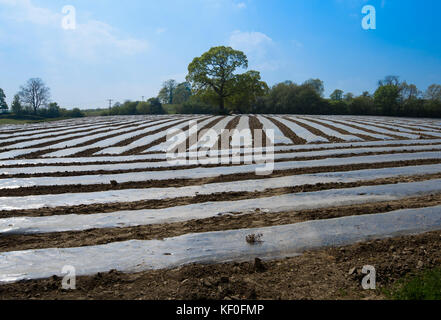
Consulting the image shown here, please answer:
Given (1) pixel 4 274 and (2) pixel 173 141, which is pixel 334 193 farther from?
(2) pixel 173 141

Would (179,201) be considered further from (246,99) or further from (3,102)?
(3,102)

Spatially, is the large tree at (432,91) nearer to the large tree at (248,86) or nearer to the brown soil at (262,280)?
the large tree at (248,86)

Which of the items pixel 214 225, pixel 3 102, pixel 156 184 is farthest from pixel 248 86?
pixel 3 102

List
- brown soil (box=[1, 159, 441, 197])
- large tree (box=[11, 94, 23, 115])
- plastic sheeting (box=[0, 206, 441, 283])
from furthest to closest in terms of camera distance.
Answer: large tree (box=[11, 94, 23, 115])
brown soil (box=[1, 159, 441, 197])
plastic sheeting (box=[0, 206, 441, 283])

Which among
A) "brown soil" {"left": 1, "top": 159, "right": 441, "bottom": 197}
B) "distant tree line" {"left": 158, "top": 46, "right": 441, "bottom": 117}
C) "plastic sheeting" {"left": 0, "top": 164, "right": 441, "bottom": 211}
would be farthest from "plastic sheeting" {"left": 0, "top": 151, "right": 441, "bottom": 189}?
"distant tree line" {"left": 158, "top": 46, "right": 441, "bottom": 117}

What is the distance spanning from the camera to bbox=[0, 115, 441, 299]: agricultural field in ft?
6.86

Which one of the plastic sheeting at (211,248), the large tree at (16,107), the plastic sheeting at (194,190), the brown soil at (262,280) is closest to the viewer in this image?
the brown soil at (262,280)

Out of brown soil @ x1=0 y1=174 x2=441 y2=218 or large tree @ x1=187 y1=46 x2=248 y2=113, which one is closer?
brown soil @ x1=0 y1=174 x2=441 y2=218

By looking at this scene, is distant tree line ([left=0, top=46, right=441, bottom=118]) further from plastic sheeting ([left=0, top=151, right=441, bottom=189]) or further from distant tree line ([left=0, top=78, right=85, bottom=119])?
plastic sheeting ([left=0, top=151, right=441, bottom=189])

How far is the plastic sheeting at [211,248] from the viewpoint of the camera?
7.42 ft

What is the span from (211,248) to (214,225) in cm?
51

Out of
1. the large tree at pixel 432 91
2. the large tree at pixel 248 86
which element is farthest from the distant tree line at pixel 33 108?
the large tree at pixel 432 91
